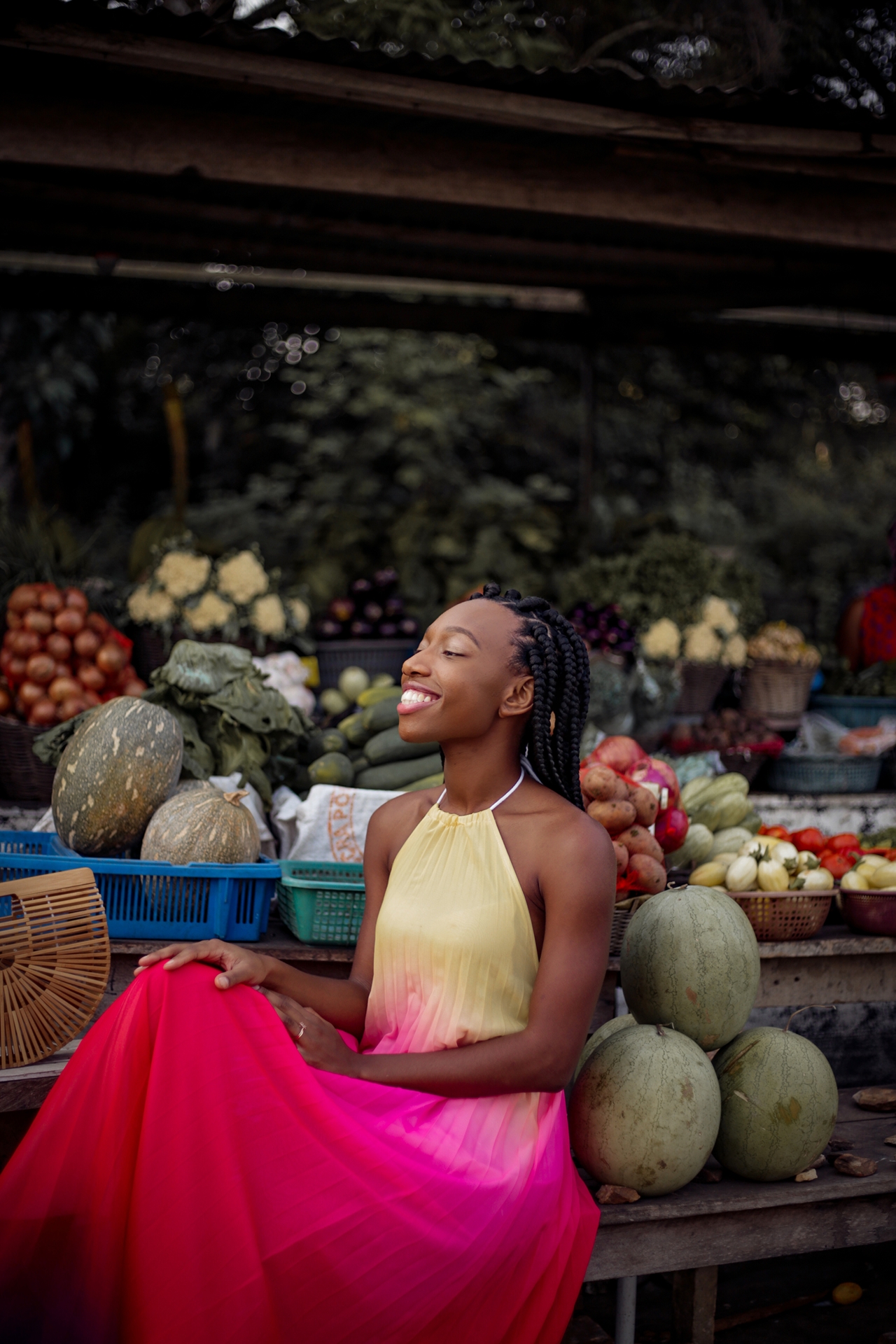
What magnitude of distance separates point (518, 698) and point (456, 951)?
1.75ft

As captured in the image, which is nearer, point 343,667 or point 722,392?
point 343,667

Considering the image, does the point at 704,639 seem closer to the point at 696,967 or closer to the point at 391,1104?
the point at 696,967

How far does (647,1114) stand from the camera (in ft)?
8.05

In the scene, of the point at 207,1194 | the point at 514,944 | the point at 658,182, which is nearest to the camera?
the point at 207,1194

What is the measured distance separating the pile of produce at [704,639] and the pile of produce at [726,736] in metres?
0.39

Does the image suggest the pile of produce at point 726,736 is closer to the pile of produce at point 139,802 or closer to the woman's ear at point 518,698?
the pile of produce at point 139,802

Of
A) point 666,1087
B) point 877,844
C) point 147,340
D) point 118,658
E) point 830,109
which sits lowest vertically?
point 666,1087

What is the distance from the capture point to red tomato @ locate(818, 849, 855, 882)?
4.01 m

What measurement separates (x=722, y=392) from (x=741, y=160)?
28.8 ft

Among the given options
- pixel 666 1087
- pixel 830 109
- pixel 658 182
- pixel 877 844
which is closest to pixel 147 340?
pixel 658 182

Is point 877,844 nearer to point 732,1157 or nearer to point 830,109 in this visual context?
point 732,1157

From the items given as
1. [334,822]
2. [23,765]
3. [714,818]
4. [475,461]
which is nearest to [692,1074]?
[334,822]

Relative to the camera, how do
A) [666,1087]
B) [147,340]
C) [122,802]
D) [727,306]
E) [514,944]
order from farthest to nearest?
[147,340]
[727,306]
[122,802]
[666,1087]
[514,944]

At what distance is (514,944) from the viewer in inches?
83.5
